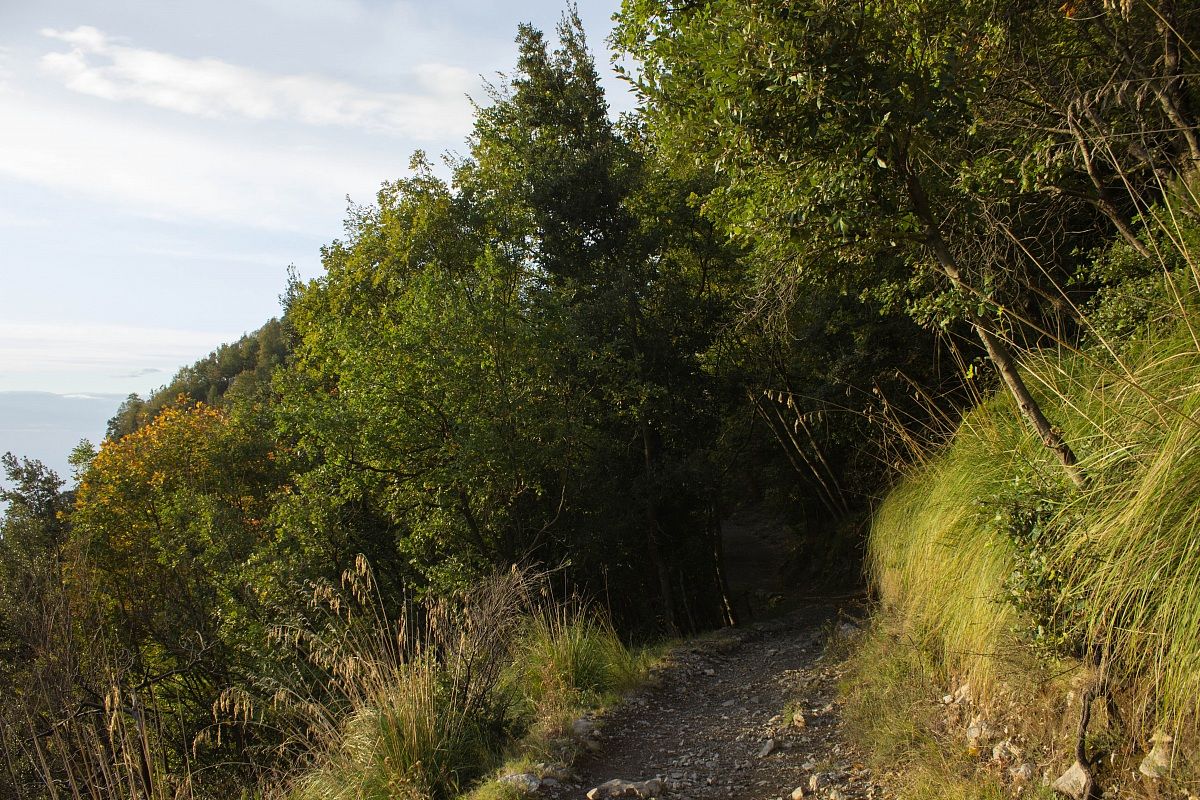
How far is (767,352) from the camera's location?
12.6 metres

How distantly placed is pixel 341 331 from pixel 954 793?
9.79 m

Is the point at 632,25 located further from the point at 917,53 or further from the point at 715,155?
the point at 917,53

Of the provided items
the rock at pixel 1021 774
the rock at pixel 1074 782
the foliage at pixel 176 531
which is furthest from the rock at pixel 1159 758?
the foliage at pixel 176 531

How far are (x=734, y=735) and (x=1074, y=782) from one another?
3061 mm

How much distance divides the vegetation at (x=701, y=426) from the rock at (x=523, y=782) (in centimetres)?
15

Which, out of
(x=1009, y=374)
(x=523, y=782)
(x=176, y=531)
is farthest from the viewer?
(x=176, y=531)

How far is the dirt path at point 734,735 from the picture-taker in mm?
4535

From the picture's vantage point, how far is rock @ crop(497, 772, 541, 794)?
14.5ft

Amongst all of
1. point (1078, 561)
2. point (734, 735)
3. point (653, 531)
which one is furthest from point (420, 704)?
point (653, 531)

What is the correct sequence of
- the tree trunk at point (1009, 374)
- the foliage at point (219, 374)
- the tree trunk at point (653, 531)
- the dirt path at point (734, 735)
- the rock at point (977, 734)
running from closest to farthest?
the tree trunk at point (1009, 374) → the rock at point (977, 734) → the dirt path at point (734, 735) → the tree trunk at point (653, 531) → the foliage at point (219, 374)

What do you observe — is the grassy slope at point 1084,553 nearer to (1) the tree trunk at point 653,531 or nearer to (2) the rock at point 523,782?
(2) the rock at point 523,782

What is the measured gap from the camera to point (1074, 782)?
114 inches

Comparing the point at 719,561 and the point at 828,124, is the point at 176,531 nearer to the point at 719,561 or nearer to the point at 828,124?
the point at 719,561

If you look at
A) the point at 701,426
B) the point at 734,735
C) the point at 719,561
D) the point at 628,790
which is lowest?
the point at 719,561
